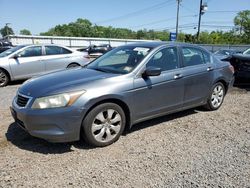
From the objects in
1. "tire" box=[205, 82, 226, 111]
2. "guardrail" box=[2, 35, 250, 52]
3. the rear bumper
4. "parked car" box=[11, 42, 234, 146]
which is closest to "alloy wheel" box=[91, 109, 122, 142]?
"parked car" box=[11, 42, 234, 146]

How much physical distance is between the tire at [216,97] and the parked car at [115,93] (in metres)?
0.13

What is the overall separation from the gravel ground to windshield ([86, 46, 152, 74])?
114 centimetres

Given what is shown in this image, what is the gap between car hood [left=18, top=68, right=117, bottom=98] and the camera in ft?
11.4

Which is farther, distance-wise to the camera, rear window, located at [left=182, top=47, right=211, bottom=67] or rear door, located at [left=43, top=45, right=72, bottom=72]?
rear door, located at [left=43, top=45, right=72, bottom=72]

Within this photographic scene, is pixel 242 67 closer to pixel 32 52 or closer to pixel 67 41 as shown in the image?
pixel 32 52

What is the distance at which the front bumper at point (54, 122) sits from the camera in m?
3.32

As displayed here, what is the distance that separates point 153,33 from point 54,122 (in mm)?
118032

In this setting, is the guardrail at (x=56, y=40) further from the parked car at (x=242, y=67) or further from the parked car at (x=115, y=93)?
the parked car at (x=115, y=93)

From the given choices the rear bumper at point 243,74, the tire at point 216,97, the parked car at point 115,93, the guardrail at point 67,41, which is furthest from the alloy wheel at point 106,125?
the guardrail at point 67,41

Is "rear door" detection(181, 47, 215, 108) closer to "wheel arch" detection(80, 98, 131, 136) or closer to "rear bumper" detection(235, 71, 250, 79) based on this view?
"wheel arch" detection(80, 98, 131, 136)

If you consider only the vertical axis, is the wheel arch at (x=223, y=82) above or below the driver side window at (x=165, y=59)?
below

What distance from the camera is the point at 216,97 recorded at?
556cm

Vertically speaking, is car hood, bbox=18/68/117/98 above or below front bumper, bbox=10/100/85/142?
above

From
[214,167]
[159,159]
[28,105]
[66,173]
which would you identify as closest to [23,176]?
[66,173]
